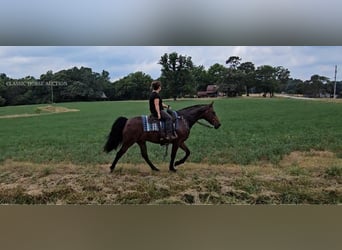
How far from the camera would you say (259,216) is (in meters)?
2.70

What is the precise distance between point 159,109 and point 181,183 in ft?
1.90

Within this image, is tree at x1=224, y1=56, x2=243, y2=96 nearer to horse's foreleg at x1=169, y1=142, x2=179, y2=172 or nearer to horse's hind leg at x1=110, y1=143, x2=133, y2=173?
horse's foreleg at x1=169, y1=142, x2=179, y2=172

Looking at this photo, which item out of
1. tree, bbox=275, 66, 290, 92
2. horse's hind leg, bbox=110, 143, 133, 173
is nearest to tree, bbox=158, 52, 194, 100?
horse's hind leg, bbox=110, 143, 133, 173

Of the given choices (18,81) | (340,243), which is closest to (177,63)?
(18,81)

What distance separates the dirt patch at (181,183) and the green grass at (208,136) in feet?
0.19

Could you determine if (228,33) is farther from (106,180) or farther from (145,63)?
(106,180)

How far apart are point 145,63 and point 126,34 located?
0.82 ft

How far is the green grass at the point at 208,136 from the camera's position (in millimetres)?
2783

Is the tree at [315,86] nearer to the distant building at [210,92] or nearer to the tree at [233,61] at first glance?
the tree at [233,61]

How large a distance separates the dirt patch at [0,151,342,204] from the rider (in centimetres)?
27

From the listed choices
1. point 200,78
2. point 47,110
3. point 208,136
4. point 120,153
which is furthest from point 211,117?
point 47,110

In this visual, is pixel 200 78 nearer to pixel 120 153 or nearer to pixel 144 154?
pixel 144 154

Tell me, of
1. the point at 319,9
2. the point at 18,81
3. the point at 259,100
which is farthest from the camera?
the point at 259,100

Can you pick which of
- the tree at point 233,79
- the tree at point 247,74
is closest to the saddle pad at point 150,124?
the tree at point 233,79
